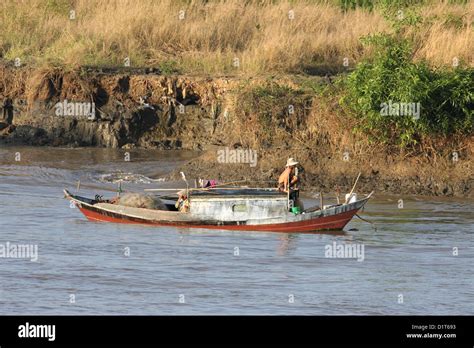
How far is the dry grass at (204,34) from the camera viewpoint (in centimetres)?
3003

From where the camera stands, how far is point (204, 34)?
104ft

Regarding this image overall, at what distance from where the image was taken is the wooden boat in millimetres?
20875

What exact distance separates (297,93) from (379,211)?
462 centimetres

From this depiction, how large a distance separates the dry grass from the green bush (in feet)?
11.9

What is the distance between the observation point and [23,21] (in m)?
32.8

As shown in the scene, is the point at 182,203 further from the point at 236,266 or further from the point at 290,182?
the point at 236,266

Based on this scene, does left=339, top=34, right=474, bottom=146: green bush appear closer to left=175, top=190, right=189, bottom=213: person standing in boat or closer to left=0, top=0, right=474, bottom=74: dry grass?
left=0, top=0, right=474, bottom=74: dry grass

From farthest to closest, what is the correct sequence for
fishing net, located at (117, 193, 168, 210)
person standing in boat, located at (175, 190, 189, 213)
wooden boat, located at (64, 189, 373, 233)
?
1. fishing net, located at (117, 193, 168, 210)
2. person standing in boat, located at (175, 190, 189, 213)
3. wooden boat, located at (64, 189, 373, 233)

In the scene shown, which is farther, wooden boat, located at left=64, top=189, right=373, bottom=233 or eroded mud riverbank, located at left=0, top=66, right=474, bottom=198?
eroded mud riverbank, located at left=0, top=66, right=474, bottom=198

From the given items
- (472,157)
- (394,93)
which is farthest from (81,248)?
(472,157)

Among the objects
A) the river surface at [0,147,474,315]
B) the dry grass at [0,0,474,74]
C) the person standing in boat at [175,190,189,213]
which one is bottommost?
the river surface at [0,147,474,315]

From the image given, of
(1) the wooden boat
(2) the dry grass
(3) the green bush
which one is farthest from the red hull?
(2) the dry grass

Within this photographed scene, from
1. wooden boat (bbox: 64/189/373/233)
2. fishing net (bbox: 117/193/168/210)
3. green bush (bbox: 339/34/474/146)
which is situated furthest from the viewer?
green bush (bbox: 339/34/474/146)
